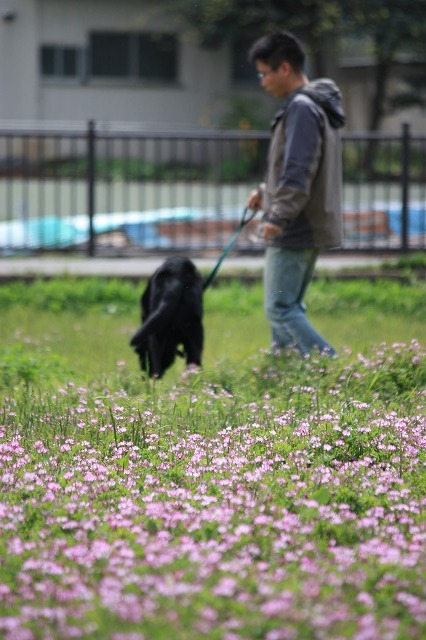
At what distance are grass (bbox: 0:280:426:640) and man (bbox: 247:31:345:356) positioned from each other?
0.99 feet

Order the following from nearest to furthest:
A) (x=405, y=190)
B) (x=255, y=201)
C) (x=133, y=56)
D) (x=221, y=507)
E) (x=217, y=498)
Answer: (x=221, y=507) < (x=217, y=498) < (x=255, y=201) < (x=405, y=190) < (x=133, y=56)

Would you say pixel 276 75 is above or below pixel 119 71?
below

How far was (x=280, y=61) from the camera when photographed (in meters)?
7.36

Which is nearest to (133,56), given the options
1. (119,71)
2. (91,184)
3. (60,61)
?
(119,71)

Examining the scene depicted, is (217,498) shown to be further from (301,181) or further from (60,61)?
(60,61)

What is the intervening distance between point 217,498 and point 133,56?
86.0 feet

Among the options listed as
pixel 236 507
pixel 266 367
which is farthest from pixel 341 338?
pixel 236 507

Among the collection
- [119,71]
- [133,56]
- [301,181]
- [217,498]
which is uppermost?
[133,56]

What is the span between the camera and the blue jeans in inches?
292

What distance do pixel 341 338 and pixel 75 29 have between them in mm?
21079

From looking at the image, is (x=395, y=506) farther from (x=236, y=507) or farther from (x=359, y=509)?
(x=236, y=507)

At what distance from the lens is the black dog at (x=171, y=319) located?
735cm

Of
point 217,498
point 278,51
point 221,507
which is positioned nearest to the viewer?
point 221,507

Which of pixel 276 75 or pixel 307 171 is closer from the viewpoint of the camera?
pixel 307 171
